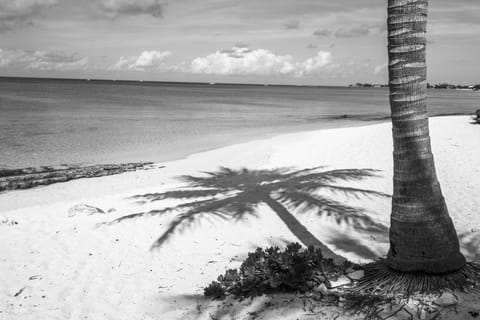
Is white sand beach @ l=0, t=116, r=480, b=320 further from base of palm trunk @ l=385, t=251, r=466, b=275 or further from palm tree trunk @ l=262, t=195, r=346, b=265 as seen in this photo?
base of palm trunk @ l=385, t=251, r=466, b=275

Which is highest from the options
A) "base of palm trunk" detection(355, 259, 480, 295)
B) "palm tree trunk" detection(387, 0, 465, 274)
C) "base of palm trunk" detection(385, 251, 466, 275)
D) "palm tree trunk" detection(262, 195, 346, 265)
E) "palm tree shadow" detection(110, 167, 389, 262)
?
"palm tree trunk" detection(387, 0, 465, 274)

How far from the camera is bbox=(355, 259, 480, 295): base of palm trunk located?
425cm

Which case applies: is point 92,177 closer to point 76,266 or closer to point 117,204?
point 117,204

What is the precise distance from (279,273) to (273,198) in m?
4.73

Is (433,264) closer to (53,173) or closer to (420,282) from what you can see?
(420,282)

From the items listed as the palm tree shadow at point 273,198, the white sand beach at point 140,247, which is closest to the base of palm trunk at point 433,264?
the white sand beach at point 140,247

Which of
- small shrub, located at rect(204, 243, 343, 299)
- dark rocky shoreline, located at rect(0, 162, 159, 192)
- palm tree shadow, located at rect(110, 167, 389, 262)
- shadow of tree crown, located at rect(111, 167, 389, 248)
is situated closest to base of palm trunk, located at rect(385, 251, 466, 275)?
small shrub, located at rect(204, 243, 343, 299)

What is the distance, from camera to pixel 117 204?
9.88 metres

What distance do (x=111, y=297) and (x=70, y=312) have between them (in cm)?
51

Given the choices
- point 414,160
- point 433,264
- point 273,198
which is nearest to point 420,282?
point 433,264

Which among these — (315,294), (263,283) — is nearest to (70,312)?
(263,283)

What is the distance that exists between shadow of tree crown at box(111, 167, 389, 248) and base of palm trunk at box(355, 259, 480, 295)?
3.04 metres

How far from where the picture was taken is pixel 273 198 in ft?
31.4

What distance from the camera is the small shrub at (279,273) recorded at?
477 centimetres
